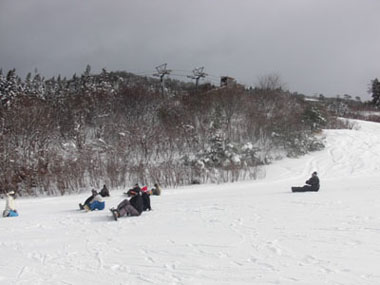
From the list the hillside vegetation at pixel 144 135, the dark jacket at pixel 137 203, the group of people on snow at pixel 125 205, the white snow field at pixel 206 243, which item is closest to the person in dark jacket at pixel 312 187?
the white snow field at pixel 206 243

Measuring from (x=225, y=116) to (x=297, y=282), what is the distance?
83.6ft

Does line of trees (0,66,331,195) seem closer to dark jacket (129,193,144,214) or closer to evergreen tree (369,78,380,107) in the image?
dark jacket (129,193,144,214)

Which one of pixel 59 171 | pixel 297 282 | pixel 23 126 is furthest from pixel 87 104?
pixel 297 282

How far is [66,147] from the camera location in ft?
70.8

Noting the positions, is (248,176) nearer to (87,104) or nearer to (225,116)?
(225,116)

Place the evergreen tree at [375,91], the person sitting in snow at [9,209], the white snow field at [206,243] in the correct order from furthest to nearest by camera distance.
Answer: the evergreen tree at [375,91]
the person sitting in snow at [9,209]
the white snow field at [206,243]

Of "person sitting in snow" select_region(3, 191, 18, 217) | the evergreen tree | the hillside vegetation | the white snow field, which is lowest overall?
the white snow field

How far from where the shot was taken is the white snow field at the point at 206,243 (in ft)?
16.5

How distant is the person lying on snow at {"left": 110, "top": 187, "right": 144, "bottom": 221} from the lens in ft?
31.7

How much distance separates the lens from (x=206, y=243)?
21.8 ft

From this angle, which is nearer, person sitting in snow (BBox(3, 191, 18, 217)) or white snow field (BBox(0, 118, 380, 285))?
white snow field (BBox(0, 118, 380, 285))

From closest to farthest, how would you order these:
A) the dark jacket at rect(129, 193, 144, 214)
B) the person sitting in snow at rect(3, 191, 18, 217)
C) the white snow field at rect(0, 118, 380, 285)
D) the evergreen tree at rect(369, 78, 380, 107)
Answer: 1. the white snow field at rect(0, 118, 380, 285)
2. the dark jacket at rect(129, 193, 144, 214)
3. the person sitting in snow at rect(3, 191, 18, 217)
4. the evergreen tree at rect(369, 78, 380, 107)

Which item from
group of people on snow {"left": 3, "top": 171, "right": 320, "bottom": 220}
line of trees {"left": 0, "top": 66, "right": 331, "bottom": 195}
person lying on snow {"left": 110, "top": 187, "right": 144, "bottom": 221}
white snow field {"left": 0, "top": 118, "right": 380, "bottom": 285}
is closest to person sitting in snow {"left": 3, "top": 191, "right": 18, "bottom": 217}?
group of people on snow {"left": 3, "top": 171, "right": 320, "bottom": 220}

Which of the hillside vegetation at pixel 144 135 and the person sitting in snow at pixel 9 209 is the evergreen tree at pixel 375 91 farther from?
the person sitting in snow at pixel 9 209
